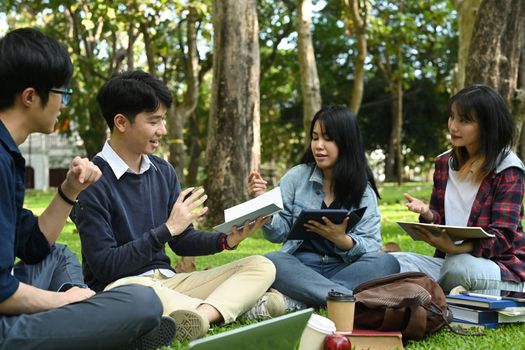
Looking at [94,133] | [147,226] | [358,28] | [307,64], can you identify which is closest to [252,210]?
[147,226]

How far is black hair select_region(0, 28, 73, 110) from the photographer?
276 centimetres

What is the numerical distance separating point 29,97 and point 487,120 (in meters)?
2.94

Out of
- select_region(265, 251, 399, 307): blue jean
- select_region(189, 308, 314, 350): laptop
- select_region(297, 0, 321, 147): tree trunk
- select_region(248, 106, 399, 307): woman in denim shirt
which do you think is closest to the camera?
select_region(189, 308, 314, 350): laptop

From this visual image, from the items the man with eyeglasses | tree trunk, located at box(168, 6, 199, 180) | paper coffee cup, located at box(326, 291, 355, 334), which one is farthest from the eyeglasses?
tree trunk, located at box(168, 6, 199, 180)

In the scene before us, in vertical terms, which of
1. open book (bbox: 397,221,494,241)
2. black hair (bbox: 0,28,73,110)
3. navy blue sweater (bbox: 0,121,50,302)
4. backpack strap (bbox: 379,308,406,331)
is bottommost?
backpack strap (bbox: 379,308,406,331)

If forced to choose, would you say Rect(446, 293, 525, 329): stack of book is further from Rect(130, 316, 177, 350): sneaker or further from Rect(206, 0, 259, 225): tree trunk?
Rect(206, 0, 259, 225): tree trunk

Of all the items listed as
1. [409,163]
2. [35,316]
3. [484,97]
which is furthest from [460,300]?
[409,163]

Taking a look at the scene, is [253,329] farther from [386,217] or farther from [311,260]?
[386,217]

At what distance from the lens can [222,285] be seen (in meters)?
4.04

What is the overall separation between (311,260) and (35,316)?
7.57 ft

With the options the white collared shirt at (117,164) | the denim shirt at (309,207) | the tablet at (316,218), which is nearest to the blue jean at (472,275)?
the denim shirt at (309,207)

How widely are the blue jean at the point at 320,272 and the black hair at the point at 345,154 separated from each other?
0.39 meters

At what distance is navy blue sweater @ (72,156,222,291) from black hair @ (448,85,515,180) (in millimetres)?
1732

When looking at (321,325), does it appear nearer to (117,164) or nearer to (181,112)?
(117,164)
